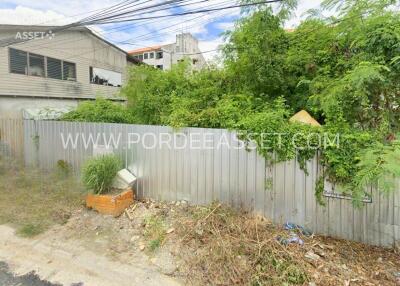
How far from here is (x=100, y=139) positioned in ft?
19.5

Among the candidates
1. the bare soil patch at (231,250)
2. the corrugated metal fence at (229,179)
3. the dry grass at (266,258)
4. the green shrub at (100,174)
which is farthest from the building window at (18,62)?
the dry grass at (266,258)

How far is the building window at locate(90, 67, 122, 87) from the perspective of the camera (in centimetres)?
1498

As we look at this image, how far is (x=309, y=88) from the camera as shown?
201 inches

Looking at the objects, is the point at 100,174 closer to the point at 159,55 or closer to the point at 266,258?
the point at 266,258

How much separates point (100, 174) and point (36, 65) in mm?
9639

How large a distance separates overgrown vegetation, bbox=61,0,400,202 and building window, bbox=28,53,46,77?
→ 6874 millimetres

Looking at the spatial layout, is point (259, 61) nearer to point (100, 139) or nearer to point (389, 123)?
point (389, 123)

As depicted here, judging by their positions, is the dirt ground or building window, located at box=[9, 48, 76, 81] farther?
building window, located at box=[9, 48, 76, 81]

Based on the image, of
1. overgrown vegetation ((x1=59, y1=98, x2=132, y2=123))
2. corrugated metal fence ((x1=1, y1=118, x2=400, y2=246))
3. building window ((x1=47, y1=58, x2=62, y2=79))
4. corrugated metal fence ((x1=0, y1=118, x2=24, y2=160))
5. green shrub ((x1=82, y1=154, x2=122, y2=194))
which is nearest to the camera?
corrugated metal fence ((x1=1, y1=118, x2=400, y2=246))

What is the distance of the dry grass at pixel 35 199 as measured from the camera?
4.52m

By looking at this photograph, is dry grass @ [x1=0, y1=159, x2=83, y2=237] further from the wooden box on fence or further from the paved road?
the paved road

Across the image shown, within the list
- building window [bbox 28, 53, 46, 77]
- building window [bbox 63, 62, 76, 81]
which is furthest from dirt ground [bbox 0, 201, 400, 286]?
building window [bbox 63, 62, 76, 81]

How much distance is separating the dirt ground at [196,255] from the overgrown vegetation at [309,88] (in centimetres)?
87

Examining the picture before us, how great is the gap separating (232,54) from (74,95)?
34.5 ft
